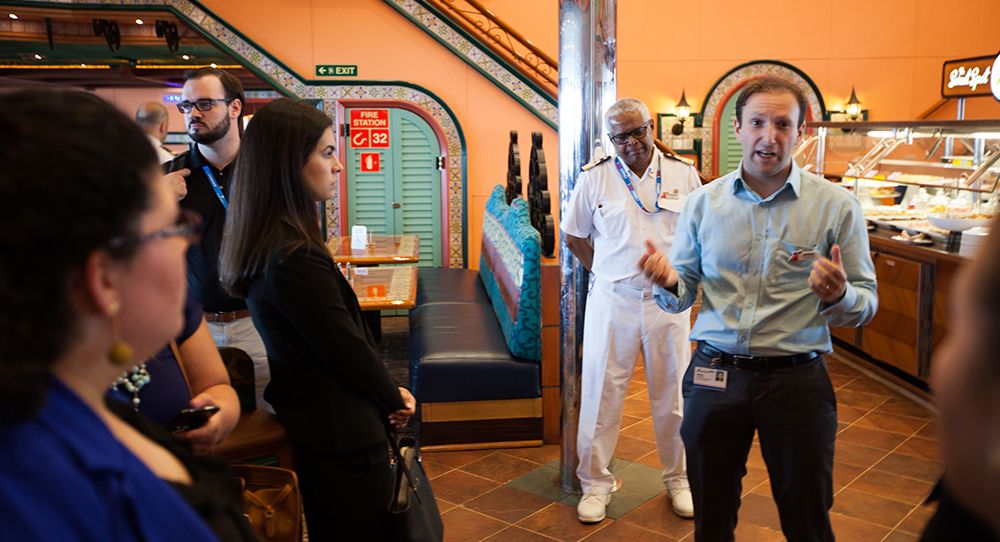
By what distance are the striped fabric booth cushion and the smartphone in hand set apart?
3.23 metres

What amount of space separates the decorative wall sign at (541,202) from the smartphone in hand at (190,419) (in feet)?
11.4

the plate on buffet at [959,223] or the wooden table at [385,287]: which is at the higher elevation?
the plate on buffet at [959,223]

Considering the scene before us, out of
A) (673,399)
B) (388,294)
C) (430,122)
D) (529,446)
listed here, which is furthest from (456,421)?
(430,122)

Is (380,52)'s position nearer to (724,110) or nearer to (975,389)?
(724,110)

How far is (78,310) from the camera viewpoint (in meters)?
0.97

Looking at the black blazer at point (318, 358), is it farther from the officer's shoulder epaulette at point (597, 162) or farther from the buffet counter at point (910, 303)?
the buffet counter at point (910, 303)

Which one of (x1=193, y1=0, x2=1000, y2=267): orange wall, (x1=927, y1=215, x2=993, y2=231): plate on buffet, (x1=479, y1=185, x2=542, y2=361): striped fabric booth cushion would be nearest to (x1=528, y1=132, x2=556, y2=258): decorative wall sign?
(x1=479, y1=185, x2=542, y2=361): striped fabric booth cushion

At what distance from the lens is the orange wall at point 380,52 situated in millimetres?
9797

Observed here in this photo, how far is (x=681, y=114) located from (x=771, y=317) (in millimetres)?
9703

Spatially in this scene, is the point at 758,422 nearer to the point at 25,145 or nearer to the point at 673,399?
the point at 673,399

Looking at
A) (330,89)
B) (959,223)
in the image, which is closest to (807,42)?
(330,89)

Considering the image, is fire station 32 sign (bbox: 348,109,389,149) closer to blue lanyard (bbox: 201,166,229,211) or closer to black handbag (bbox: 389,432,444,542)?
blue lanyard (bbox: 201,166,229,211)

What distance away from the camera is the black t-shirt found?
3.26 meters

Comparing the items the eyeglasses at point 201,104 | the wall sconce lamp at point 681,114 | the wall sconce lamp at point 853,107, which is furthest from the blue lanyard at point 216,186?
the wall sconce lamp at point 853,107
